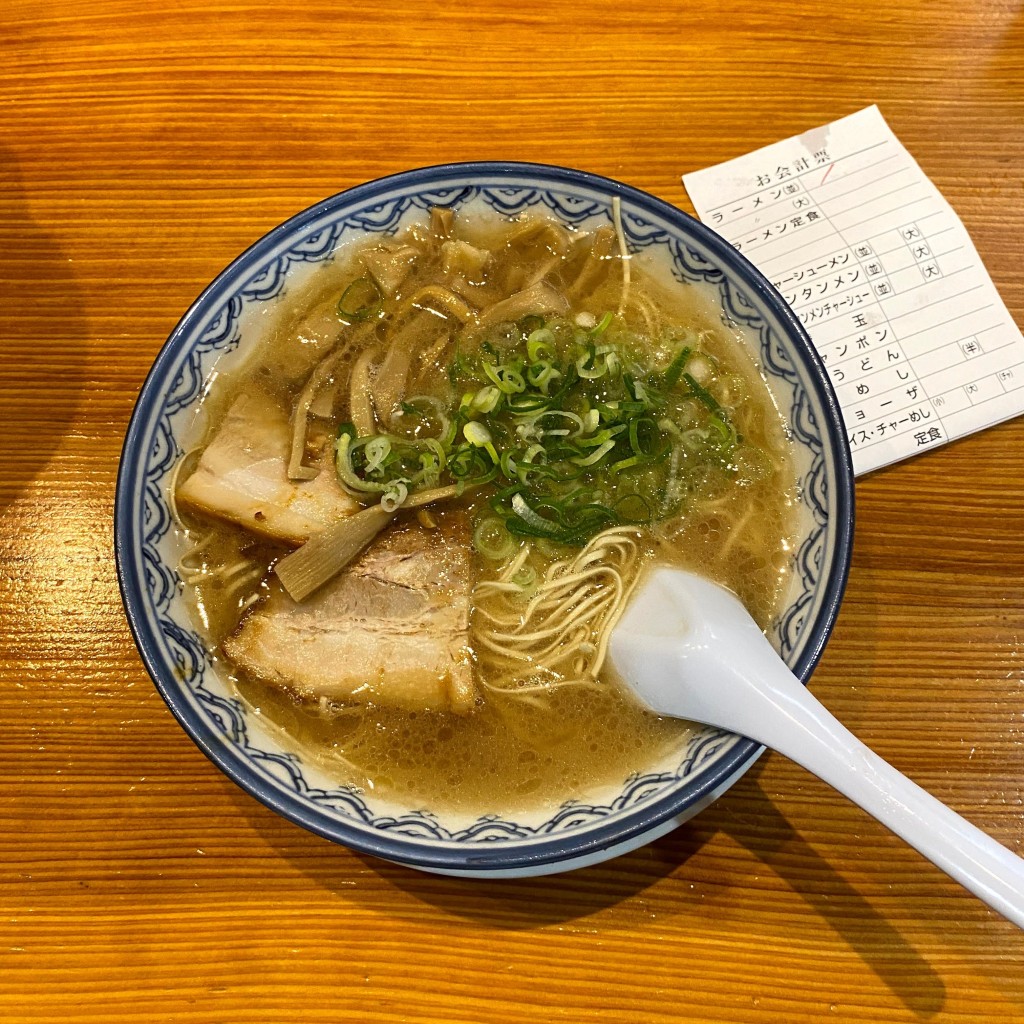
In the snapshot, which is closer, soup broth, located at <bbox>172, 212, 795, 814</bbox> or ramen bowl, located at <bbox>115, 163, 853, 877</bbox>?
ramen bowl, located at <bbox>115, 163, 853, 877</bbox>

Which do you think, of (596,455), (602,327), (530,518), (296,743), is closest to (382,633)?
(296,743)

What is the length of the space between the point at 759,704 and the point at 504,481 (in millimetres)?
736

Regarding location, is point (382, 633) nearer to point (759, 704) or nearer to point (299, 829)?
point (299, 829)

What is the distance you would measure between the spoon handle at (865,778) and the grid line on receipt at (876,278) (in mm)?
843

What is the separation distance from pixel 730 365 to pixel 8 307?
2005 millimetres

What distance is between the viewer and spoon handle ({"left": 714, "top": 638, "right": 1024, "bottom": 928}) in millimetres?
1026

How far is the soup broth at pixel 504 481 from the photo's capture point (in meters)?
1.49

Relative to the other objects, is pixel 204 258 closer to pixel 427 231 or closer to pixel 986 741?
pixel 427 231

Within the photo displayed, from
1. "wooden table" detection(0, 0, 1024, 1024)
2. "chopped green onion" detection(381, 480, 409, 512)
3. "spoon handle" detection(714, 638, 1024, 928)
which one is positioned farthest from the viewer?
"chopped green onion" detection(381, 480, 409, 512)

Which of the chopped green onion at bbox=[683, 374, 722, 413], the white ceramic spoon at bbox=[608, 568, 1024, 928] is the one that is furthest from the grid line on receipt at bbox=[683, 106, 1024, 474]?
the white ceramic spoon at bbox=[608, 568, 1024, 928]

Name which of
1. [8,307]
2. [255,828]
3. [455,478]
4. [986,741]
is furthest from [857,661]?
[8,307]

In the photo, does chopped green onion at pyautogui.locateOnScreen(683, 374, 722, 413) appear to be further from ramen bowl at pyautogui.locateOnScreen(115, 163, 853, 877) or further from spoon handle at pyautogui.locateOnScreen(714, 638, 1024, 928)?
spoon handle at pyautogui.locateOnScreen(714, 638, 1024, 928)

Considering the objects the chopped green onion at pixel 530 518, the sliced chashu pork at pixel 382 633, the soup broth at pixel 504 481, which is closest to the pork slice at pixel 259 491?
the soup broth at pixel 504 481

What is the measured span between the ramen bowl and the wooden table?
0.27 meters
